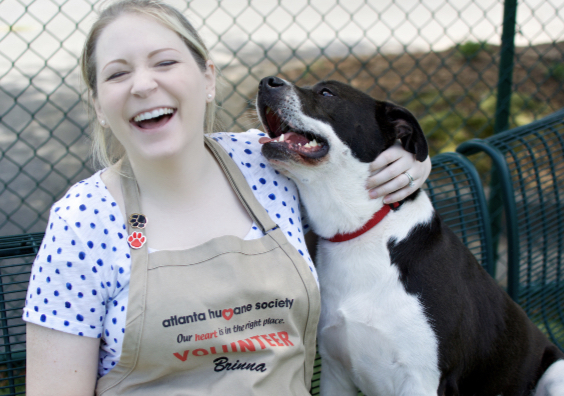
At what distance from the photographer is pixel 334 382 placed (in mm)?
2160

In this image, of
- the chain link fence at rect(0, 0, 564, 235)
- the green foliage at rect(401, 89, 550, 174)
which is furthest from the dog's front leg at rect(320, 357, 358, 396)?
the green foliage at rect(401, 89, 550, 174)

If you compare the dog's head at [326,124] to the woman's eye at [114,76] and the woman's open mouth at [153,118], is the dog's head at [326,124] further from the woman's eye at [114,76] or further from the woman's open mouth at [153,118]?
the woman's eye at [114,76]

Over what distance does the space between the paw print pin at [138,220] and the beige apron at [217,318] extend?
0.02m

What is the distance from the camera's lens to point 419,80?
21.2 feet

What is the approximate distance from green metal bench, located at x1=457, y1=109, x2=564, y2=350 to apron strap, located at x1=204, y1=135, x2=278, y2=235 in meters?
1.32

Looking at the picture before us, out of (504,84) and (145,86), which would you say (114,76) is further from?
(504,84)

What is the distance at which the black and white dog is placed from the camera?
1833mm

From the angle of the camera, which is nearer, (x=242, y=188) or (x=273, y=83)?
(x=242, y=188)

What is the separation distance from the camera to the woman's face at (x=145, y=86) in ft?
5.19

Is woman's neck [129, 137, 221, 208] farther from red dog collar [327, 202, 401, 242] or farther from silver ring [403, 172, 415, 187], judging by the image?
silver ring [403, 172, 415, 187]

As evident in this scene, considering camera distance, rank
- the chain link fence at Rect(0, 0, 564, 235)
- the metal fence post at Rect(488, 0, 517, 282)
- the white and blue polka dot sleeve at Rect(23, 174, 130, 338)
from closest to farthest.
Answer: the white and blue polka dot sleeve at Rect(23, 174, 130, 338) → the metal fence post at Rect(488, 0, 517, 282) → the chain link fence at Rect(0, 0, 564, 235)

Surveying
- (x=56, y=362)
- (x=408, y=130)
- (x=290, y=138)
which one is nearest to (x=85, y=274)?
(x=56, y=362)

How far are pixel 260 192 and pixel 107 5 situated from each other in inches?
32.7

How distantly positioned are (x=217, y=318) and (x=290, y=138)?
751 millimetres
